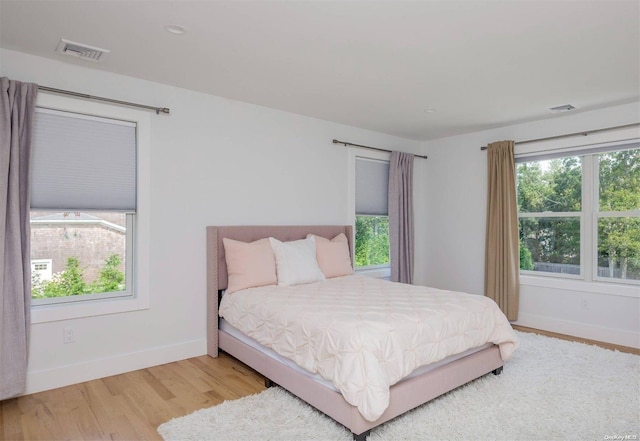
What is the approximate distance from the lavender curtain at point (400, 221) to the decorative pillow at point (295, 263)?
161cm

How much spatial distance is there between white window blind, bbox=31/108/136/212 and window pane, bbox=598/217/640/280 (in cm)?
467

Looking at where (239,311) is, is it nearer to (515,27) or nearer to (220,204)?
(220,204)

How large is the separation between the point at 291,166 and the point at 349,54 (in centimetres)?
168

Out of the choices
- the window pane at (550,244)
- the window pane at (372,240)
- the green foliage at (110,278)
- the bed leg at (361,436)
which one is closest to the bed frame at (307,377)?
the bed leg at (361,436)

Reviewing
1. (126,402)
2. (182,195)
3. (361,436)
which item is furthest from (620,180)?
(126,402)

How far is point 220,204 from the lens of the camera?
367 cm

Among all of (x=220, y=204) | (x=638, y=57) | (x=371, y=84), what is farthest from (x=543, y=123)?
(x=220, y=204)

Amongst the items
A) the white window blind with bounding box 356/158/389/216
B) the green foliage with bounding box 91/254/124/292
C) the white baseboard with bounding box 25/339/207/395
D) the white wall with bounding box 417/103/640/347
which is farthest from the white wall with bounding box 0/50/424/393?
the white wall with bounding box 417/103/640/347

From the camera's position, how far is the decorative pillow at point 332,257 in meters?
3.96

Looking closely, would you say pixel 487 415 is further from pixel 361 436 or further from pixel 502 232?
pixel 502 232

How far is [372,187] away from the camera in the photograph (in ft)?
16.7

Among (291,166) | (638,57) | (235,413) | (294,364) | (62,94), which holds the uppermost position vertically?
(638,57)

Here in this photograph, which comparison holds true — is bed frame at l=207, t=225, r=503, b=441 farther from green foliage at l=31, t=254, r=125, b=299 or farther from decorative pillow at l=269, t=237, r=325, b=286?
green foliage at l=31, t=254, r=125, b=299

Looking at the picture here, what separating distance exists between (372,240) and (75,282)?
11.3 feet
